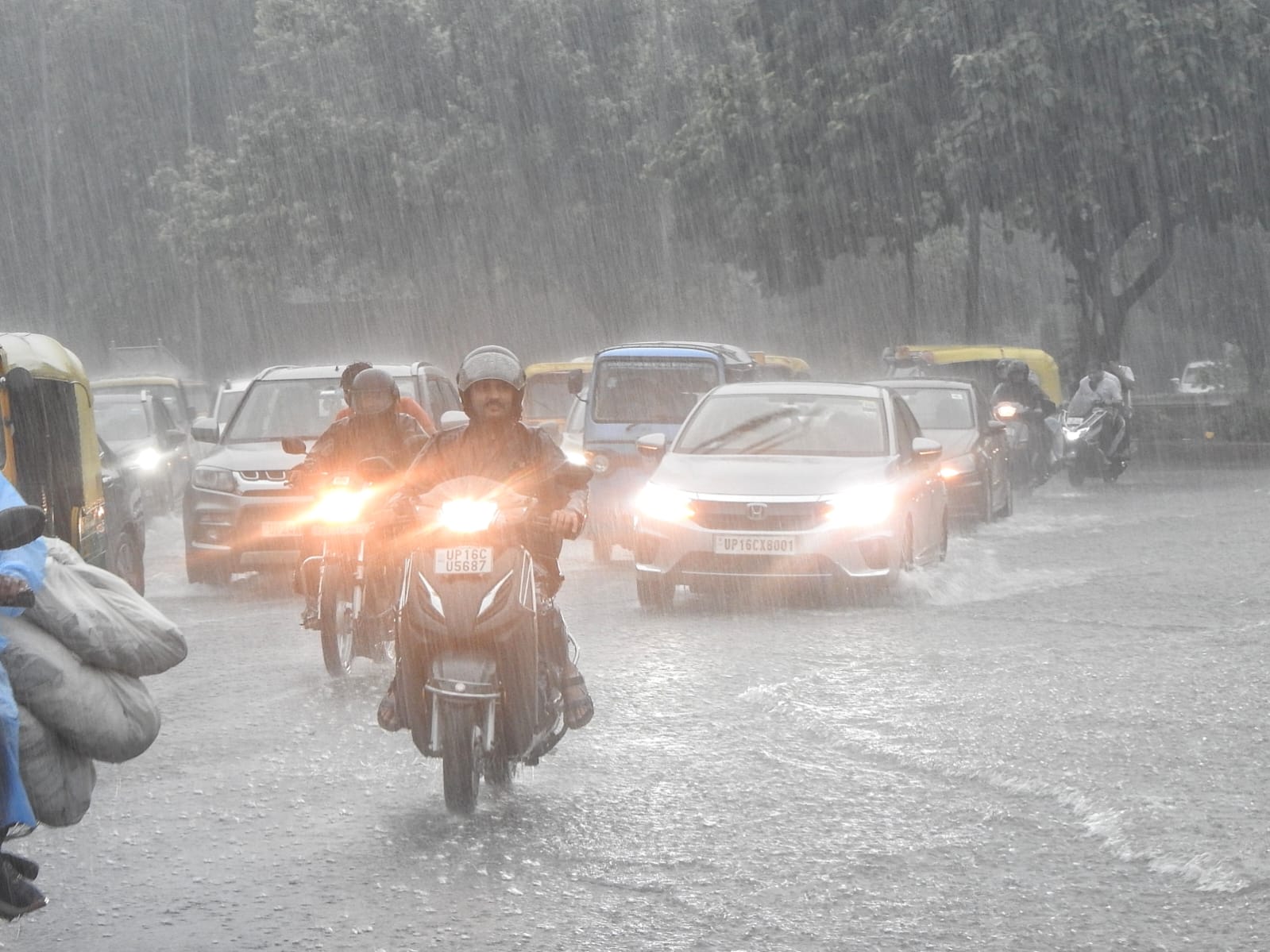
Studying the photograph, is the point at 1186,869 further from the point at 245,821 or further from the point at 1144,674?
the point at 1144,674

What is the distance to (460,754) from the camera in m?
6.61

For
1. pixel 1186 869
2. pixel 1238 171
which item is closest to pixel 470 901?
→ pixel 1186 869

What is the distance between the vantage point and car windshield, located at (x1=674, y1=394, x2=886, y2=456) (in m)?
14.2

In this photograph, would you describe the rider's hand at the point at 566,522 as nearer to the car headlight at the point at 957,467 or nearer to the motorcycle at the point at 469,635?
the motorcycle at the point at 469,635

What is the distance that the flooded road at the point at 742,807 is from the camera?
548cm

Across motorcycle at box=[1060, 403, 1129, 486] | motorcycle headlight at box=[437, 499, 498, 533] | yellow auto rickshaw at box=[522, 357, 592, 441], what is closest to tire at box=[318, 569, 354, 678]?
motorcycle headlight at box=[437, 499, 498, 533]

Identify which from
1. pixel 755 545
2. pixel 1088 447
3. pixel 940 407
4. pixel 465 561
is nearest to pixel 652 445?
pixel 755 545

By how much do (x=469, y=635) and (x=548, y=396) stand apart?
648 inches

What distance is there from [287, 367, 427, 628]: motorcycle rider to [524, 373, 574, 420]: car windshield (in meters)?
11.8

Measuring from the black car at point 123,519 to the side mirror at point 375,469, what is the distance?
4.27m

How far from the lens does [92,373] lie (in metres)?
56.5

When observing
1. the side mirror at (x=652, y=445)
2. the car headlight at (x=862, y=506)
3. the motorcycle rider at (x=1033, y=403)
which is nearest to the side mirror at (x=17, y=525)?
the car headlight at (x=862, y=506)

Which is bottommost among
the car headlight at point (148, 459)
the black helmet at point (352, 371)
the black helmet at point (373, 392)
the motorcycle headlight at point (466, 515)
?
the car headlight at point (148, 459)

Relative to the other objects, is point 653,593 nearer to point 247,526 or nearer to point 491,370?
point 247,526
